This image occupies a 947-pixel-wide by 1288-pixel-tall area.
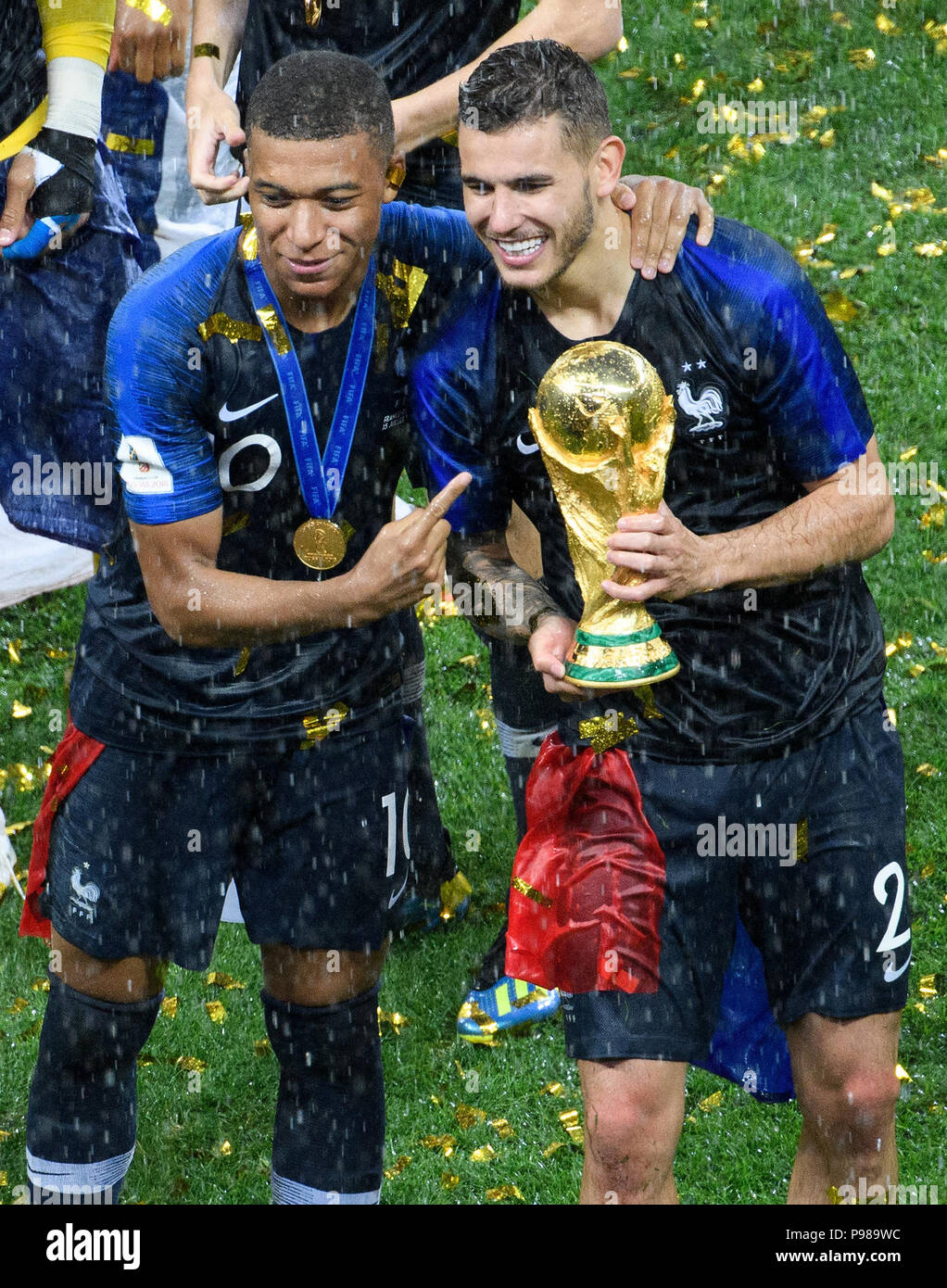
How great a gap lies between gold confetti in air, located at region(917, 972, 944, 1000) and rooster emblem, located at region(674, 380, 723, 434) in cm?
221

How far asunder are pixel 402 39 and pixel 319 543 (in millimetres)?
1660

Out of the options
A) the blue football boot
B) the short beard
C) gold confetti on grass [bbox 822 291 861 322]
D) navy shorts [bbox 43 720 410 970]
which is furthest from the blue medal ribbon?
gold confetti on grass [bbox 822 291 861 322]

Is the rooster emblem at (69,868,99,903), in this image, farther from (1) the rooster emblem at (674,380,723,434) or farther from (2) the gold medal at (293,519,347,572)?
(1) the rooster emblem at (674,380,723,434)

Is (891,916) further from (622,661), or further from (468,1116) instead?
(468,1116)

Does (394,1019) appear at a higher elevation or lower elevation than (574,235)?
lower

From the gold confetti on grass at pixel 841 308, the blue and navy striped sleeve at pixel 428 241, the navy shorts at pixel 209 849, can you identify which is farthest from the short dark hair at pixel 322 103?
the gold confetti on grass at pixel 841 308

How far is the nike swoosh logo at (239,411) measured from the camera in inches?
→ 138

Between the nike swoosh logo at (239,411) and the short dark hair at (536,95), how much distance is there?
65cm

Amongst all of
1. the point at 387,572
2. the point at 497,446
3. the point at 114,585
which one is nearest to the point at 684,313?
the point at 497,446

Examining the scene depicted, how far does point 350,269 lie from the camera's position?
3.44 metres

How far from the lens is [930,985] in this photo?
16.3ft

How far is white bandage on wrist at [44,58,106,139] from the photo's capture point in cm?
446

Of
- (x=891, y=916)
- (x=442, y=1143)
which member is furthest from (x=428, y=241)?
(x=442, y=1143)

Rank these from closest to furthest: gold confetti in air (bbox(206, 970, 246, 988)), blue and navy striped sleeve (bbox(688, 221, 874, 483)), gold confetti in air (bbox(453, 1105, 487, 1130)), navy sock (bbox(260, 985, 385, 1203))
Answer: blue and navy striped sleeve (bbox(688, 221, 874, 483)) < navy sock (bbox(260, 985, 385, 1203)) < gold confetti in air (bbox(453, 1105, 487, 1130)) < gold confetti in air (bbox(206, 970, 246, 988))
